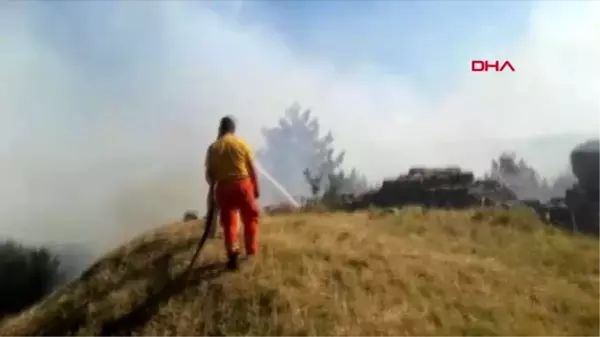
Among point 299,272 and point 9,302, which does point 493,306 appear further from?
point 9,302

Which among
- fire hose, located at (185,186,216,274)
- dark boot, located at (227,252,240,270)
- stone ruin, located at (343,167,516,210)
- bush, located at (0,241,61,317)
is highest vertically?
Result: stone ruin, located at (343,167,516,210)

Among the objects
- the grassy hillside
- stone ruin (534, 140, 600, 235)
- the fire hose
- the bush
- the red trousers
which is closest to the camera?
the grassy hillside

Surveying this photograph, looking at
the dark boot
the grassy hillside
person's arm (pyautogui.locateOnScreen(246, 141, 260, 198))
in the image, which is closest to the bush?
the grassy hillside

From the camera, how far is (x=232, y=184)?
915 centimetres

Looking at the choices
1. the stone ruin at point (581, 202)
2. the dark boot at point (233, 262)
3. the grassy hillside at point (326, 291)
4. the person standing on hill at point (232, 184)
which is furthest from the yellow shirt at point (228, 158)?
the stone ruin at point (581, 202)

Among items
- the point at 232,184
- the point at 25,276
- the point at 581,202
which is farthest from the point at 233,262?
the point at 581,202

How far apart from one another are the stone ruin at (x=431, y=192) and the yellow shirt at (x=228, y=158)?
A: 10536 millimetres

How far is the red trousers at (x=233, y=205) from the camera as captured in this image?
30.0ft

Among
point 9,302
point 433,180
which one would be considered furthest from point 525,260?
point 9,302

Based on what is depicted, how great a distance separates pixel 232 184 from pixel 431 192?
1239 cm

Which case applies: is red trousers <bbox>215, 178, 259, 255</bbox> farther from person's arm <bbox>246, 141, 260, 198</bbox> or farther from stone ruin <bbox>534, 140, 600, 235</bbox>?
stone ruin <bbox>534, 140, 600, 235</bbox>

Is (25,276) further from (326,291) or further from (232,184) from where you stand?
(326,291)

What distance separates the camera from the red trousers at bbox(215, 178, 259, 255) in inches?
360

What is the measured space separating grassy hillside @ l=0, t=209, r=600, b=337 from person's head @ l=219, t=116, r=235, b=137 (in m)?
1.72
